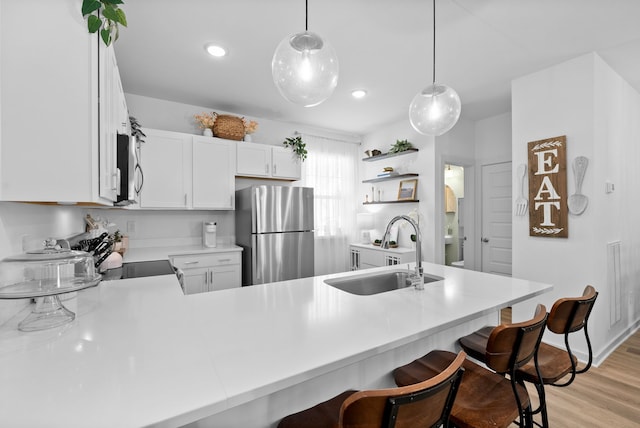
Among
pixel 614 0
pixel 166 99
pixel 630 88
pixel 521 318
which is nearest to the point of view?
pixel 614 0

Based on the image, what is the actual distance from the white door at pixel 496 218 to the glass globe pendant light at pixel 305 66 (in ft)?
11.9

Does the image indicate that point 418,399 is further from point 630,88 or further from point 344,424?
point 630,88

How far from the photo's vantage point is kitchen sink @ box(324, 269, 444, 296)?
184cm

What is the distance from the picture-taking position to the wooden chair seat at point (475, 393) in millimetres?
1036

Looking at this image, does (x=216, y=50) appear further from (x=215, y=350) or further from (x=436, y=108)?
(x=215, y=350)

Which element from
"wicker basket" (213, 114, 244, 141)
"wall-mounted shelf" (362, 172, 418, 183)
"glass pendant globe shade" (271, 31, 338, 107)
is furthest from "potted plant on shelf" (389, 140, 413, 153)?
"glass pendant globe shade" (271, 31, 338, 107)

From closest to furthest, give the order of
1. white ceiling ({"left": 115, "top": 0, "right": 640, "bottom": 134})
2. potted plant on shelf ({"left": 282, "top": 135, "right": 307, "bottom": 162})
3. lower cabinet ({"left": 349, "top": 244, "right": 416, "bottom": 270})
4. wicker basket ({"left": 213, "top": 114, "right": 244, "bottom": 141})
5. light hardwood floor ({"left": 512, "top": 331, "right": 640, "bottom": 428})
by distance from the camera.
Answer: light hardwood floor ({"left": 512, "top": 331, "right": 640, "bottom": 428}) → white ceiling ({"left": 115, "top": 0, "right": 640, "bottom": 134}) → wicker basket ({"left": 213, "top": 114, "right": 244, "bottom": 141}) → lower cabinet ({"left": 349, "top": 244, "right": 416, "bottom": 270}) → potted plant on shelf ({"left": 282, "top": 135, "right": 307, "bottom": 162})

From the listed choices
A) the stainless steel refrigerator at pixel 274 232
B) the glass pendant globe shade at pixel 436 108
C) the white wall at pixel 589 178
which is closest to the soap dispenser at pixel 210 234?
the stainless steel refrigerator at pixel 274 232

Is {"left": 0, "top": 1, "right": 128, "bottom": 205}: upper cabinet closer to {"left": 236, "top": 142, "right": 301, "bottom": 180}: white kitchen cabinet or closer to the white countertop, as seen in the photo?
the white countertop

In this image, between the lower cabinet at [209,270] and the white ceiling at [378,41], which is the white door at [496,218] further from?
the lower cabinet at [209,270]

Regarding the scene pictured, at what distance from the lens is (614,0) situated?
1862mm

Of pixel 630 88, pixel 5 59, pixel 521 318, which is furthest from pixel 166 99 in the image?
pixel 630 88

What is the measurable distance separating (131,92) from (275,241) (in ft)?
7.59

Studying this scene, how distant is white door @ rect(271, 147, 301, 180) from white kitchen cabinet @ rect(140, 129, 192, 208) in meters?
1.05
